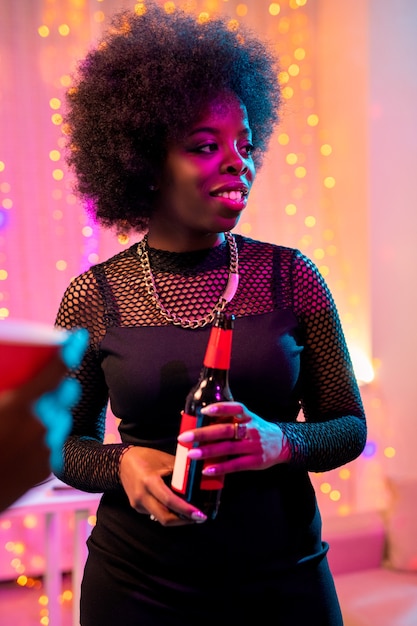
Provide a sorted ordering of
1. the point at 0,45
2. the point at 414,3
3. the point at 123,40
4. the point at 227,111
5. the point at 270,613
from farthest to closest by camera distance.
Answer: the point at 414,3 → the point at 0,45 → the point at 123,40 → the point at 227,111 → the point at 270,613

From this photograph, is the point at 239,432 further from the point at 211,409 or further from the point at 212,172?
the point at 212,172

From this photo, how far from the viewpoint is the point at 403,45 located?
9.60ft

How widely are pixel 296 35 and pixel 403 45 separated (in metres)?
0.49

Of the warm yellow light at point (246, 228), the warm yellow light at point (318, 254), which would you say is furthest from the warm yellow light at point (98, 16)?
the warm yellow light at point (318, 254)

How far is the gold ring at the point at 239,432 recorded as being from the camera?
89 centimetres

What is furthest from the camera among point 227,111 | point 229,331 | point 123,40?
point 123,40

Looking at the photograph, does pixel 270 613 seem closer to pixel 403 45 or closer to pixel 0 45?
pixel 0 45

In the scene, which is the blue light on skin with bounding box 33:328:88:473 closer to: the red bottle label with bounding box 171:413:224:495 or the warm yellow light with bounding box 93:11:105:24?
the red bottle label with bounding box 171:413:224:495

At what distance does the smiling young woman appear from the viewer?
103 cm

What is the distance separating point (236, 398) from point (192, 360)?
96mm

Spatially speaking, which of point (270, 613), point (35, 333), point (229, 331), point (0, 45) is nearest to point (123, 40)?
point (229, 331)

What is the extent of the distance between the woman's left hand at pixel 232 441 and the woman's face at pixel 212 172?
1.20 feet

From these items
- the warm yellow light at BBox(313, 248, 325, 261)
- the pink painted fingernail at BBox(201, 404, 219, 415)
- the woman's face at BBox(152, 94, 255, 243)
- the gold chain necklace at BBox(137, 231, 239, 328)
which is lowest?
the pink painted fingernail at BBox(201, 404, 219, 415)

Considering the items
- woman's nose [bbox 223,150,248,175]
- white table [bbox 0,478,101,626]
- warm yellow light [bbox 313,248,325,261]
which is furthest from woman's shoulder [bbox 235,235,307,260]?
warm yellow light [bbox 313,248,325,261]
